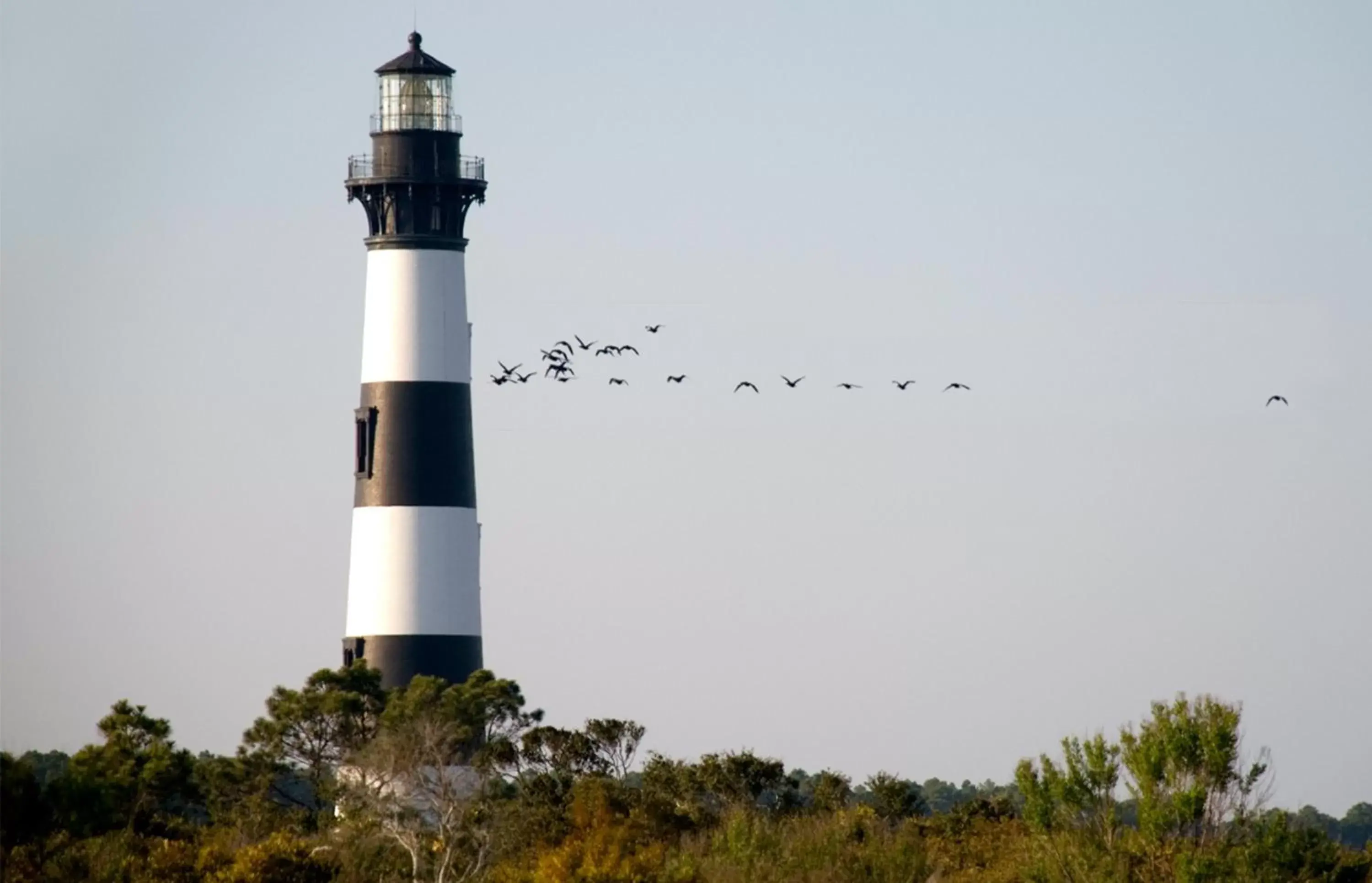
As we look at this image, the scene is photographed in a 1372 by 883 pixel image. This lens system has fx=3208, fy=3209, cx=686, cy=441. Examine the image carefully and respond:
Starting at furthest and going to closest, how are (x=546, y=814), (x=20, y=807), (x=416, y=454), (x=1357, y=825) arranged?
(x=1357, y=825), (x=416, y=454), (x=546, y=814), (x=20, y=807)

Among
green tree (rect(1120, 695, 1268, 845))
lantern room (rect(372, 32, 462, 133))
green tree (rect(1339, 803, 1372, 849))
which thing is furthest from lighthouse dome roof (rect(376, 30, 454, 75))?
green tree (rect(1339, 803, 1372, 849))

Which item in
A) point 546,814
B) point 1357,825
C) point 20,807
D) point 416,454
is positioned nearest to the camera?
point 20,807

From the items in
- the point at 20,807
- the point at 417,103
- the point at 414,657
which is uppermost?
the point at 417,103

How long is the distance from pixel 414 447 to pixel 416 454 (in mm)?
163

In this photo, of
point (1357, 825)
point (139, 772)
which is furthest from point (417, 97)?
point (1357, 825)

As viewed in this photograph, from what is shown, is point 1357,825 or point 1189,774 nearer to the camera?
point 1189,774

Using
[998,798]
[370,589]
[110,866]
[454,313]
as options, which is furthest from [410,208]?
[110,866]

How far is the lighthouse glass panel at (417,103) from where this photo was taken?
2862 inches

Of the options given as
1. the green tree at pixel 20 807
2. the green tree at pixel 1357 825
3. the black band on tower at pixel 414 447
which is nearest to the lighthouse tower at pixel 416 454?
the black band on tower at pixel 414 447

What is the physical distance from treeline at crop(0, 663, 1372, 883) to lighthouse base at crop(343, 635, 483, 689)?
0.55 m

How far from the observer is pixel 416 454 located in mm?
68688

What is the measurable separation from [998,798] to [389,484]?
48.1 feet

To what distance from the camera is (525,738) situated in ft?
226

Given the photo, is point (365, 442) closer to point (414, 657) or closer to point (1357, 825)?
point (414, 657)
